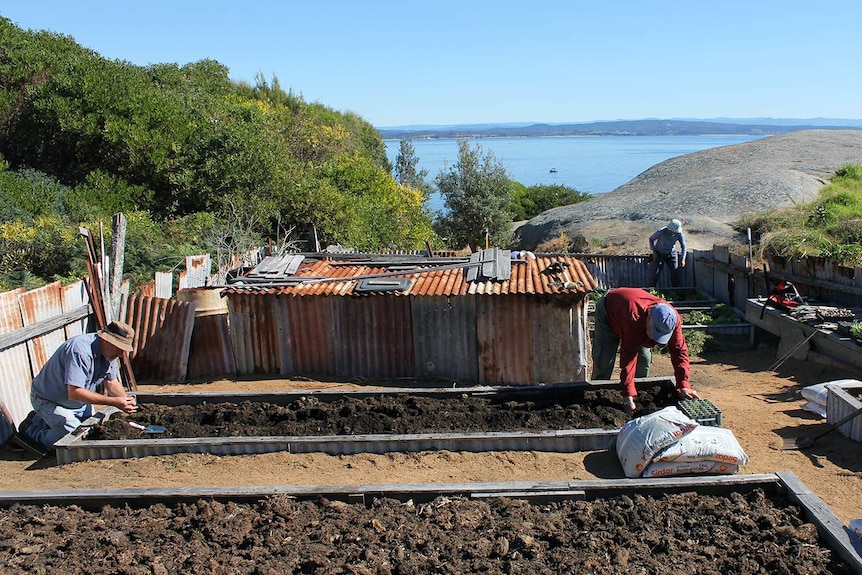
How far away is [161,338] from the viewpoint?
1128 centimetres

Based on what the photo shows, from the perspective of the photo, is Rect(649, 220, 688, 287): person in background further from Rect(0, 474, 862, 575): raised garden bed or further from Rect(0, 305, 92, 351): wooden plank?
Rect(0, 305, 92, 351): wooden plank

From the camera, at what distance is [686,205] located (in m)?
26.6

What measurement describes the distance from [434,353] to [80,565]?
6.46m

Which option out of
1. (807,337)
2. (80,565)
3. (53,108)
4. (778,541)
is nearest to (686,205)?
(807,337)

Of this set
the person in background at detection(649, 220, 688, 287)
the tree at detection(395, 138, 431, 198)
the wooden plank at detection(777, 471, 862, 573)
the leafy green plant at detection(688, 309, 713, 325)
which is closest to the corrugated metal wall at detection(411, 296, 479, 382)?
the wooden plank at detection(777, 471, 862, 573)

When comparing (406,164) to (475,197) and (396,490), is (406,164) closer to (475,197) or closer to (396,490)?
(475,197)

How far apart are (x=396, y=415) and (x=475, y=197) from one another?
27142 millimetres

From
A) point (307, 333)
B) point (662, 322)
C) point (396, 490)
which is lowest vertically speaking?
point (396, 490)

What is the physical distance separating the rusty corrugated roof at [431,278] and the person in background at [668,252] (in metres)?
6.52

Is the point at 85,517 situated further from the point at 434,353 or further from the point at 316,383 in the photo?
the point at 434,353

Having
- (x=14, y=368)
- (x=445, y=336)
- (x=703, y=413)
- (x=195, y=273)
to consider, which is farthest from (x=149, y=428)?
(x=703, y=413)

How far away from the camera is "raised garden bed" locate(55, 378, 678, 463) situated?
24.3 ft

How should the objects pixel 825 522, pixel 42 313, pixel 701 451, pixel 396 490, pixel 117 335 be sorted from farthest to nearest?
pixel 42 313, pixel 117 335, pixel 701 451, pixel 396 490, pixel 825 522

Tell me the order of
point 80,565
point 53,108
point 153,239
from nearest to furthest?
1. point 80,565
2. point 153,239
3. point 53,108
